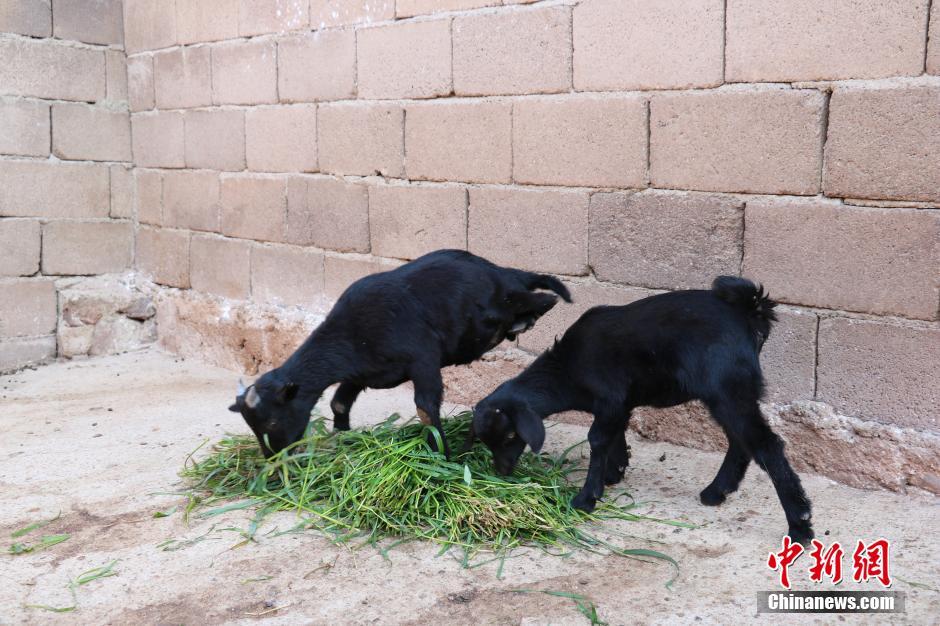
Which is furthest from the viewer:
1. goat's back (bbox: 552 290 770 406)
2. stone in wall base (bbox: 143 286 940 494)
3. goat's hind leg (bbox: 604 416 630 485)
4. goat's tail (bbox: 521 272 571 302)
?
goat's tail (bbox: 521 272 571 302)

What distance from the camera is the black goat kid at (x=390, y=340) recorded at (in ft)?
13.2

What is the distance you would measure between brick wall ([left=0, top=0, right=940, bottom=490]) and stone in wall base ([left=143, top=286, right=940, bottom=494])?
1.1 inches

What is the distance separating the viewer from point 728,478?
393 cm

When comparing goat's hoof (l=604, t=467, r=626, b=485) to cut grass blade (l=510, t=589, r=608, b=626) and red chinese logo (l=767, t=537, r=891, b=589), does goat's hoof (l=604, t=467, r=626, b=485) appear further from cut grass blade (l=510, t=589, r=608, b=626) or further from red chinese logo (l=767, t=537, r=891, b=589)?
cut grass blade (l=510, t=589, r=608, b=626)

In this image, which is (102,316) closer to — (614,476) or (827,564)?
(614,476)

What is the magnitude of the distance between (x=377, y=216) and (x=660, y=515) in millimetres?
2923

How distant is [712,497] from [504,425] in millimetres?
952

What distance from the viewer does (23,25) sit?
7164 mm

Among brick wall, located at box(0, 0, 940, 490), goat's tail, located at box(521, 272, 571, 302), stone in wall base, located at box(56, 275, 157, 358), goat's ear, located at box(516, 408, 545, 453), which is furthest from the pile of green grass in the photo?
stone in wall base, located at box(56, 275, 157, 358)

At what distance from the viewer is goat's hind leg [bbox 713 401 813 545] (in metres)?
3.45

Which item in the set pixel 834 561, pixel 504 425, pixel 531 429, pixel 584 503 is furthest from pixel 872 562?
pixel 504 425

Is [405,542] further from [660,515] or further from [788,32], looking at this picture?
[788,32]

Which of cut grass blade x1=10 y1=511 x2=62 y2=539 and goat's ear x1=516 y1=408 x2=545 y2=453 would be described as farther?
cut grass blade x1=10 y1=511 x2=62 y2=539

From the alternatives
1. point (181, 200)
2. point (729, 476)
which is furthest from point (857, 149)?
point (181, 200)
